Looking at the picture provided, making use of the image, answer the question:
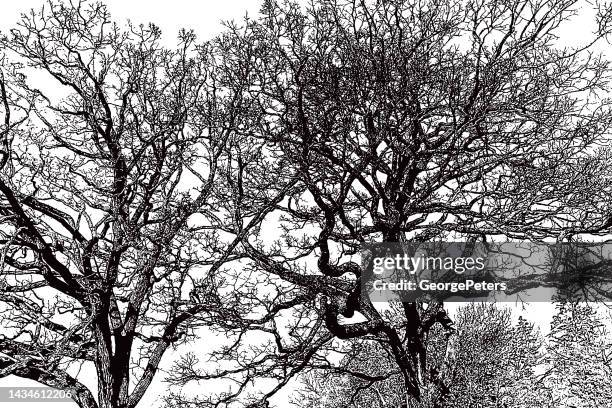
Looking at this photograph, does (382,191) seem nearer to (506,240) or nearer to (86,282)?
(506,240)

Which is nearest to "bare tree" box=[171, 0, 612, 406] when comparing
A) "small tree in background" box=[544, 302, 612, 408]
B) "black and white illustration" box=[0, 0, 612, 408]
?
"black and white illustration" box=[0, 0, 612, 408]

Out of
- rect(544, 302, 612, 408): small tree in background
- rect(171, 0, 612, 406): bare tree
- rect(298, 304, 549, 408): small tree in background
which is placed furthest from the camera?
rect(544, 302, 612, 408): small tree in background

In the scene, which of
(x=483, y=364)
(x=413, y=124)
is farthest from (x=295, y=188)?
(x=483, y=364)

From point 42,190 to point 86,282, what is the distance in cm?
225

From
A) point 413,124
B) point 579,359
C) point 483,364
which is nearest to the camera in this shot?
point 413,124

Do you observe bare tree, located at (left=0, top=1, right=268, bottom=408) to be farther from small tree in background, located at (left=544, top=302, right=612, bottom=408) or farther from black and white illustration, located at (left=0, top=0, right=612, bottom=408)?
small tree in background, located at (left=544, top=302, right=612, bottom=408)

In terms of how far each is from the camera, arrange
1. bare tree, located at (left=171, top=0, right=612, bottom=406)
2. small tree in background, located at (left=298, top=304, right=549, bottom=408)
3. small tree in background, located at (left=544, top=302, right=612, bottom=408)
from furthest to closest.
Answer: small tree in background, located at (left=544, top=302, right=612, bottom=408)
small tree in background, located at (left=298, top=304, right=549, bottom=408)
bare tree, located at (left=171, top=0, right=612, bottom=406)

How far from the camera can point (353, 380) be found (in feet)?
58.1

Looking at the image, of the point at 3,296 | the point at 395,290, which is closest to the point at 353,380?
the point at 395,290

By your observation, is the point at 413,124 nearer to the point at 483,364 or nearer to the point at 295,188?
the point at 295,188

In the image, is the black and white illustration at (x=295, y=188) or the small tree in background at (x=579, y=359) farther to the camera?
the small tree in background at (x=579, y=359)

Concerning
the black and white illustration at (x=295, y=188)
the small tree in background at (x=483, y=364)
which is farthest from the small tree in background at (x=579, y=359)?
the black and white illustration at (x=295, y=188)

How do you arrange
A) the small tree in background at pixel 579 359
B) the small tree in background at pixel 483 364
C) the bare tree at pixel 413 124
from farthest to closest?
the small tree in background at pixel 579 359
the small tree in background at pixel 483 364
the bare tree at pixel 413 124

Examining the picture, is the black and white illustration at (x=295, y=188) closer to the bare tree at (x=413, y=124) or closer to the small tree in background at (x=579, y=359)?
the bare tree at (x=413, y=124)
